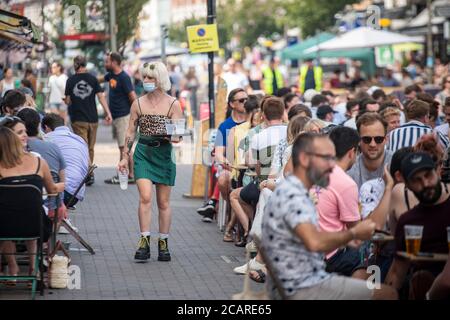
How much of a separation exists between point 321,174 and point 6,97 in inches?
302

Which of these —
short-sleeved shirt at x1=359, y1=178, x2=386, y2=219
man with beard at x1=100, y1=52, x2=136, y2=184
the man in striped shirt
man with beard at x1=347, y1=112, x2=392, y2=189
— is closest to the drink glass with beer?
short-sleeved shirt at x1=359, y1=178, x2=386, y2=219

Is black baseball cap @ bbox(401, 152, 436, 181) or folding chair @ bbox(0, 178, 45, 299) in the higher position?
black baseball cap @ bbox(401, 152, 436, 181)

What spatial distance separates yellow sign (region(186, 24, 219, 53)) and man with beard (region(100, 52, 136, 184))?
7.55ft

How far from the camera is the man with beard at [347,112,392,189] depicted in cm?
1008

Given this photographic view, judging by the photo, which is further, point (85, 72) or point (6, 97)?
point (85, 72)

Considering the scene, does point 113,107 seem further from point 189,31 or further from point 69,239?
point 69,239

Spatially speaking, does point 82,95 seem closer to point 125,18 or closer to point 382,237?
point 125,18

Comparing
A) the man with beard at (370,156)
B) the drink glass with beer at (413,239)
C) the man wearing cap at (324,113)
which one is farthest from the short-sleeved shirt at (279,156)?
the man wearing cap at (324,113)

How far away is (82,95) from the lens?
1939cm

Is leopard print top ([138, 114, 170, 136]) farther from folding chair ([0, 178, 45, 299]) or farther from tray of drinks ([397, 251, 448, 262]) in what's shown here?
tray of drinks ([397, 251, 448, 262])

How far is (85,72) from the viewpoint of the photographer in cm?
1947

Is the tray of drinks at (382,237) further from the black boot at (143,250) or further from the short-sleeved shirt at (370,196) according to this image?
the black boot at (143,250)
